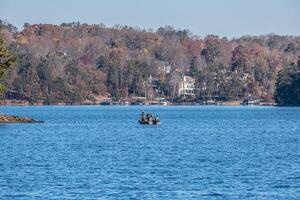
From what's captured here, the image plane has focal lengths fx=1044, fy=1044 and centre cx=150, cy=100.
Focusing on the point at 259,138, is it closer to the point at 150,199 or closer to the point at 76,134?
the point at 76,134

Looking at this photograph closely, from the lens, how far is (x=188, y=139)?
78.6 metres

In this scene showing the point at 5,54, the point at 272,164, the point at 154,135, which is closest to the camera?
the point at 272,164

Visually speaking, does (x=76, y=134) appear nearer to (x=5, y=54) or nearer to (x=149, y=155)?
(x=5, y=54)

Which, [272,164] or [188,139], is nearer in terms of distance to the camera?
[272,164]

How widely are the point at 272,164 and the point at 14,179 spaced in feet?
46.8

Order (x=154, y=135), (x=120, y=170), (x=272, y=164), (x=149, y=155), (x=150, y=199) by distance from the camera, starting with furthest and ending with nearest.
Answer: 1. (x=154, y=135)
2. (x=149, y=155)
3. (x=272, y=164)
4. (x=120, y=170)
5. (x=150, y=199)

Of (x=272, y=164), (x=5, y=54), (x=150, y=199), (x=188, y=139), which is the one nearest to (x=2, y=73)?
(x=5, y=54)

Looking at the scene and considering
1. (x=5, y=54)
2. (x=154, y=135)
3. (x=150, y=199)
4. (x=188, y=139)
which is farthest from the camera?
(x=5, y=54)

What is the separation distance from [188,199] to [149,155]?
20650 mm

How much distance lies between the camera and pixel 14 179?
43.8 m

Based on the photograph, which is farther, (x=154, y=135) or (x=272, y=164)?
(x=154, y=135)

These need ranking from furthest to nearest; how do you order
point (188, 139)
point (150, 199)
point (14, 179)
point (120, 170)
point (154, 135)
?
point (154, 135), point (188, 139), point (120, 170), point (14, 179), point (150, 199)

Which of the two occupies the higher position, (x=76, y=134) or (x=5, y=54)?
(x=5, y=54)

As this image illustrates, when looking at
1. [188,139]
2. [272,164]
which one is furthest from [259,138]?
[272,164]
